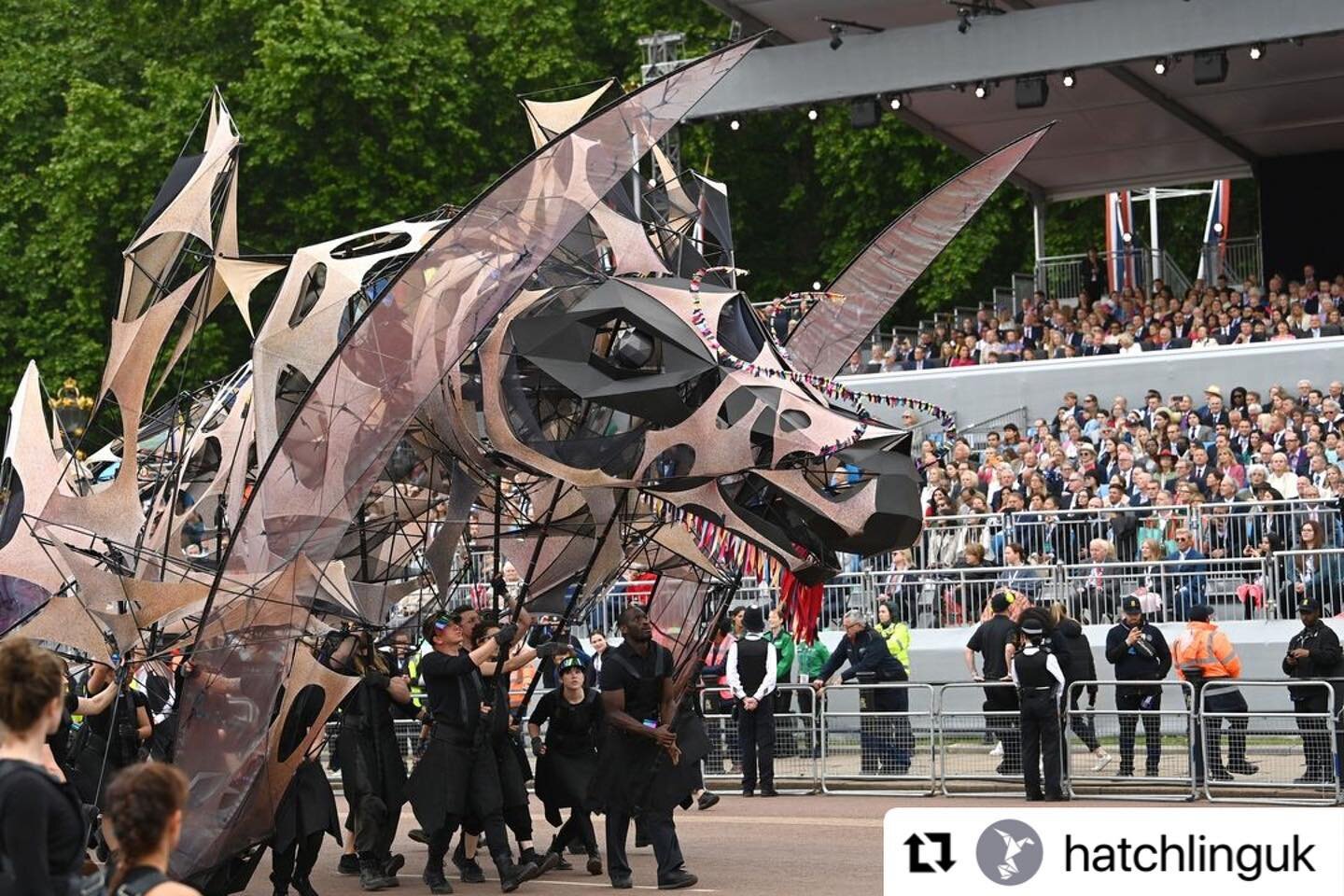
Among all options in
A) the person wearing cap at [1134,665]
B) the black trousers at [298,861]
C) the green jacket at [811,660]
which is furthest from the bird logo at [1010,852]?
the green jacket at [811,660]

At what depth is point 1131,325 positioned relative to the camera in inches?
1238

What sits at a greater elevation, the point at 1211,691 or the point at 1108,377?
the point at 1108,377

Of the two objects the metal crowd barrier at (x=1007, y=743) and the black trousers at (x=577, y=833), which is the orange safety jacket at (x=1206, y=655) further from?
the black trousers at (x=577, y=833)

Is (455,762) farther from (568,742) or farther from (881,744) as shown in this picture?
(881,744)

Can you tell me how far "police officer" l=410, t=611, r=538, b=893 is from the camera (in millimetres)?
14195

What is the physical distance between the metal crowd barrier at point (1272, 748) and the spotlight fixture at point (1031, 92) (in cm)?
1248

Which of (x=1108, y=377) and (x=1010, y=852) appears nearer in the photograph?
(x=1010, y=852)

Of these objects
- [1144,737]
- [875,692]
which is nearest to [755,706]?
[875,692]

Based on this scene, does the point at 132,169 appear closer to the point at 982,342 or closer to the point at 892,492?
the point at 982,342

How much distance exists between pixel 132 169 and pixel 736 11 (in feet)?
51.1

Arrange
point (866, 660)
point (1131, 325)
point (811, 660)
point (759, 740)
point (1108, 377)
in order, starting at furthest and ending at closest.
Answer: point (1131, 325)
point (1108, 377)
point (811, 660)
point (866, 660)
point (759, 740)

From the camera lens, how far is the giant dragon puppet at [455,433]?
12.4 meters

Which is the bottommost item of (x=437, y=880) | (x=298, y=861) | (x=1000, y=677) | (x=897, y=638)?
(x=437, y=880)
